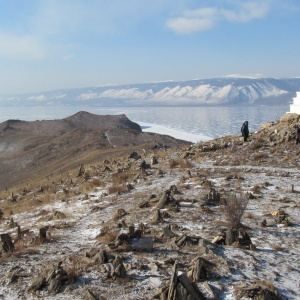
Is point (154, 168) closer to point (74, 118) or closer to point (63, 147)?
point (63, 147)

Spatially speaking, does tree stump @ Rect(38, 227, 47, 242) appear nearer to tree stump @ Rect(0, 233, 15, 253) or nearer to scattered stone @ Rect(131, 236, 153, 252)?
tree stump @ Rect(0, 233, 15, 253)

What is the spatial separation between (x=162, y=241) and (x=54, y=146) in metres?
52.1

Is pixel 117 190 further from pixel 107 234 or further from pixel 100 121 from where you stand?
pixel 100 121

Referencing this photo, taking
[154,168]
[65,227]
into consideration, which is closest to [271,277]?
[65,227]

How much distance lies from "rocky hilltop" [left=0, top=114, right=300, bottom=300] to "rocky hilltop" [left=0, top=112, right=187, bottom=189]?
22601 millimetres

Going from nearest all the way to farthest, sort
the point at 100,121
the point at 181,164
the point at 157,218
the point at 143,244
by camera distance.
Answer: the point at 143,244 → the point at 157,218 → the point at 181,164 → the point at 100,121

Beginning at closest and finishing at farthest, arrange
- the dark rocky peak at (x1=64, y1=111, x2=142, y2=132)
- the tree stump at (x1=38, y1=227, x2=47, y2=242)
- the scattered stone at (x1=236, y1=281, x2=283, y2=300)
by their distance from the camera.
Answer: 1. the scattered stone at (x1=236, y1=281, x2=283, y2=300)
2. the tree stump at (x1=38, y1=227, x2=47, y2=242)
3. the dark rocky peak at (x1=64, y1=111, x2=142, y2=132)

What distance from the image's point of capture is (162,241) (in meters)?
7.77

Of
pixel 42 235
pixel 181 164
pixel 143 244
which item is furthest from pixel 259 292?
pixel 181 164

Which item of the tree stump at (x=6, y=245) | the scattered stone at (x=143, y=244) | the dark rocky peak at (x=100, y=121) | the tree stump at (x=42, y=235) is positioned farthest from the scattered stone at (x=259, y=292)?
the dark rocky peak at (x=100, y=121)

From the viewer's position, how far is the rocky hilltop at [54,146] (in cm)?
4369

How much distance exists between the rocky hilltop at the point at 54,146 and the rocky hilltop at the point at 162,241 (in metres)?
22.6

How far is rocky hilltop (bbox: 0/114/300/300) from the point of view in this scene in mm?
5754

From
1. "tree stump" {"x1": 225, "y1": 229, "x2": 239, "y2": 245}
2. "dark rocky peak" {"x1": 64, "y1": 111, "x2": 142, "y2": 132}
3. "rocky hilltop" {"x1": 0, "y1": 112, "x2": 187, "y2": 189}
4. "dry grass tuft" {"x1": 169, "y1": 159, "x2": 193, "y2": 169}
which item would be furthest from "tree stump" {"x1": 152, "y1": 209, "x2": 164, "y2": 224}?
"dark rocky peak" {"x1": 64, "y1": 111, "x2": 142, "y2": 132}
